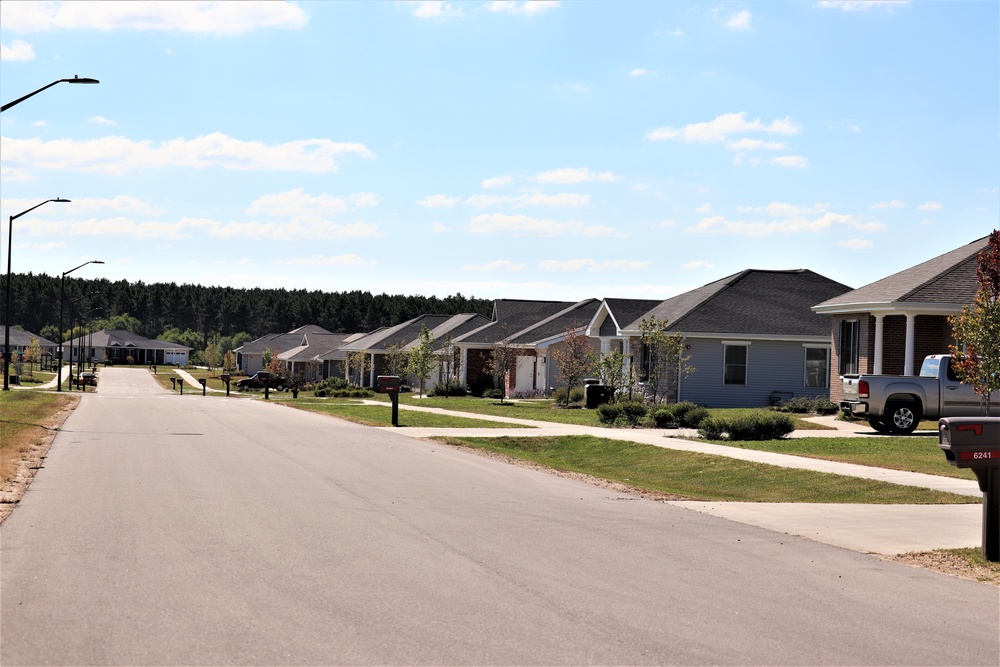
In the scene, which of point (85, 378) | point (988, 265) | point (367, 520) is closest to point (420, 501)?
point (367, 520)

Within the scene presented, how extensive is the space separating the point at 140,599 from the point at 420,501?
6.63 metres

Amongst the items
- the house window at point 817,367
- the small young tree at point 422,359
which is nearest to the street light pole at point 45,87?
the house window at point 817,367

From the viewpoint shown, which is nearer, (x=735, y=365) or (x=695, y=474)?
(x=695, y=474)

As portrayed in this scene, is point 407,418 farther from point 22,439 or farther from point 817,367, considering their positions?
point 817,367

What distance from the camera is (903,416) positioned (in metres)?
27.2

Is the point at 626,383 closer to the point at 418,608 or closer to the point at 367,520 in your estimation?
the point at 367,520

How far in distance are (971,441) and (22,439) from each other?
19.5 metres

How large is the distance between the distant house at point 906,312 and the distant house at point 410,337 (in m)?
34.7

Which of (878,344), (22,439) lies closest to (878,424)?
(878,344)

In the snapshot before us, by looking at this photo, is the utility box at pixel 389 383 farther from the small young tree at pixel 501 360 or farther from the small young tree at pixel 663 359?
the small young tree at pixel 501 360

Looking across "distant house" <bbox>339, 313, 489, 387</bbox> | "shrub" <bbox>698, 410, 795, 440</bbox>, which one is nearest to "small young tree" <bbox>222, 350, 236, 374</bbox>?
"distant house" <bbox>339, 313, 489, 387</bbox>

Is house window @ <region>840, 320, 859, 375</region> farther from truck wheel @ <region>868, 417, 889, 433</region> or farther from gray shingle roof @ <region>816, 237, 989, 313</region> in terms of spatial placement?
truck wheel @ <region>868, 417, 889, 433</region>

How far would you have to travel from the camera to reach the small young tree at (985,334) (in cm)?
2252

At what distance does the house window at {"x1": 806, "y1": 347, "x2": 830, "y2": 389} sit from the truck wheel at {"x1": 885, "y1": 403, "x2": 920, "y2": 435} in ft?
50.7
